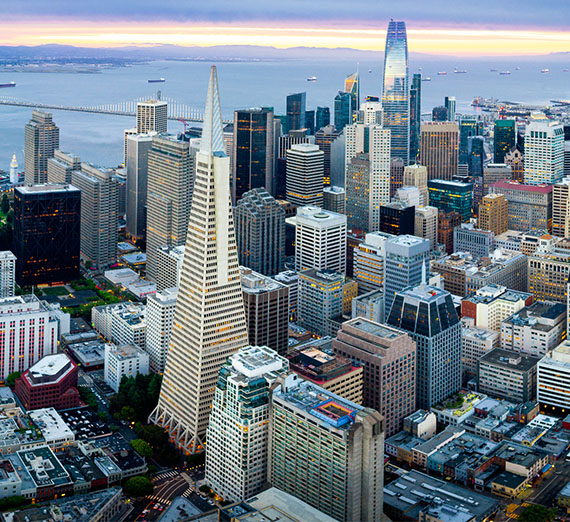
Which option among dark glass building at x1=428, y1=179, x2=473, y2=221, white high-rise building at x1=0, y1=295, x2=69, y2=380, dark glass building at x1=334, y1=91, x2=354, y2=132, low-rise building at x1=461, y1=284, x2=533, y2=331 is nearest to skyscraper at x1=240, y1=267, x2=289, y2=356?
white high-rise building at x1=0, y1=295, x2=69, y2=380

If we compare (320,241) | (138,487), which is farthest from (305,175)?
(138,487)

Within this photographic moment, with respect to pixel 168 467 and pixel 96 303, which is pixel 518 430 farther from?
pixel 96 303

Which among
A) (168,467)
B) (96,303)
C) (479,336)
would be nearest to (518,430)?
(479,336)

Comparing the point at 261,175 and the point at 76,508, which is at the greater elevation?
the point at 261,175

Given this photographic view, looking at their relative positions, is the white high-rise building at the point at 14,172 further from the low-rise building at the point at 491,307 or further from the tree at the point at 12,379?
the low-rise building at the point at 491,307

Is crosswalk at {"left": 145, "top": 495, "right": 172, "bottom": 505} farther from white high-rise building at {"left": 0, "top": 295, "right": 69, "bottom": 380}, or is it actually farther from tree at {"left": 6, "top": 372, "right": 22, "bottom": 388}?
white high-rise building at {"left": 0, "top": 295, "right": 69, "bottom": 380}

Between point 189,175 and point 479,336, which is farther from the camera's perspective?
point 189,175
